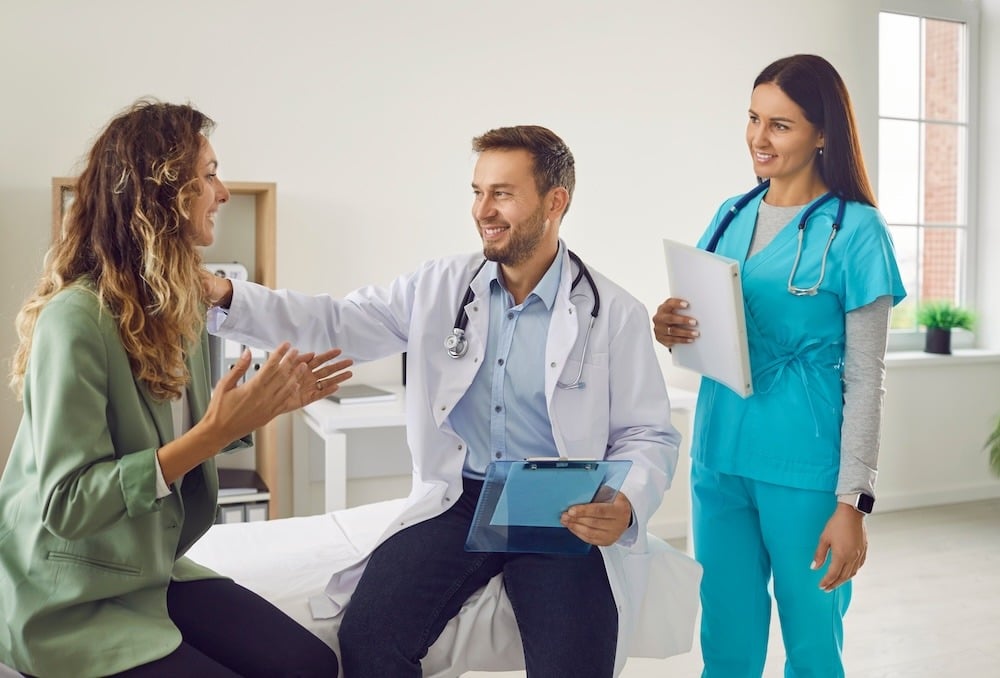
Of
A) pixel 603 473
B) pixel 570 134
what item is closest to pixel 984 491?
pixel 570 134

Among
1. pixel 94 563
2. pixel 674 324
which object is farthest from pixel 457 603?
pixel 674 324

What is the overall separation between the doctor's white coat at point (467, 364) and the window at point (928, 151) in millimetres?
3086

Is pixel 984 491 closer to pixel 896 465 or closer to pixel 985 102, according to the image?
pixel 896 465

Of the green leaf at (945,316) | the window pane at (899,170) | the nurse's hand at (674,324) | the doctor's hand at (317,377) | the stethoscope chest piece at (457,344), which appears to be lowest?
the doctor's hand at (317,377)

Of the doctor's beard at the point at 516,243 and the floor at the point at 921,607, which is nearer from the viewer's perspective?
the doctor's beard at the point at 516,243

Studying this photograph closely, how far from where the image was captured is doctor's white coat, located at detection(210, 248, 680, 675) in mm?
1818

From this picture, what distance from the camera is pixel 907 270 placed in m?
4.62

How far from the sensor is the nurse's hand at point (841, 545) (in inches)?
66.7

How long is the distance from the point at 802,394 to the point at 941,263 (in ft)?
10.9

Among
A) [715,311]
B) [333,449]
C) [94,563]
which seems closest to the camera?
[94,563]

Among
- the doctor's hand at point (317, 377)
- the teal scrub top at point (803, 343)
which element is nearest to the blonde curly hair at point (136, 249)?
the doctor's hand at point (317, 377)

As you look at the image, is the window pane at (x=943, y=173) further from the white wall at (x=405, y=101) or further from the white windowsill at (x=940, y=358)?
the white windowsill at (x=940, y=358)

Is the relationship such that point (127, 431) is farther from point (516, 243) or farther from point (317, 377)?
point (516, 243)

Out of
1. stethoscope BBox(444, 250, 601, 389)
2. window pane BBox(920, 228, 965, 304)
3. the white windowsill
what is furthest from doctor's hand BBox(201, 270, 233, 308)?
window pane BBox(920, 228, 965, 304)
